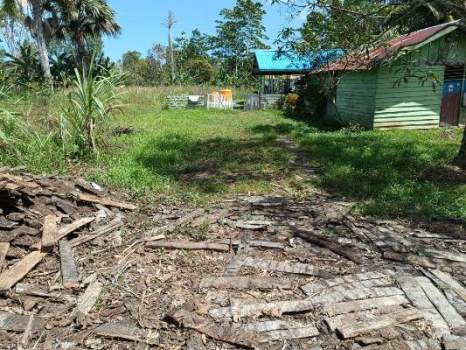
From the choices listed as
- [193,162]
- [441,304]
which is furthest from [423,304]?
[193,162]

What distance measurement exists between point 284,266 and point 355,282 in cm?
67

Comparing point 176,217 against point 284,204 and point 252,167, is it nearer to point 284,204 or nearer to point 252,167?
point 284,204

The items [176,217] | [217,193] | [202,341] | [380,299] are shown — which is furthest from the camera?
[217,193]

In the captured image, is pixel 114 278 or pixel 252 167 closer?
pixel 114 278

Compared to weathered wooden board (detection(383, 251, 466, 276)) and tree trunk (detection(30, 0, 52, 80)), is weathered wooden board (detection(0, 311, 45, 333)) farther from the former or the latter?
tree trunk (detection(30, 0, 52, 80))

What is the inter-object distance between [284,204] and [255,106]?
1721 centimetres

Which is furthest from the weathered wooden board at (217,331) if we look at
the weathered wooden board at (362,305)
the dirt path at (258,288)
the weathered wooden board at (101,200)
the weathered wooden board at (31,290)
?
the weathered wooden board at (101,200)

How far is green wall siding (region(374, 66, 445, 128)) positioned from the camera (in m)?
12.8

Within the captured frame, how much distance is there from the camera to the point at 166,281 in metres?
3.84

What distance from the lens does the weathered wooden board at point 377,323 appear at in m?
3.06

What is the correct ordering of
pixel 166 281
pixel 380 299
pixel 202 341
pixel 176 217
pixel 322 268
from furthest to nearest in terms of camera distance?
pixel 176 217
pixel 322 268
pixel 166 281
pixel 380 299
pixel 202 341

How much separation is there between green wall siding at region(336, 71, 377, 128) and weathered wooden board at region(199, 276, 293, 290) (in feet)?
34.2

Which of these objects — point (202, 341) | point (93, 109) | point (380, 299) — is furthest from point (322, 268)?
point (93, 109)

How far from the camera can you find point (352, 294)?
11.7ft
